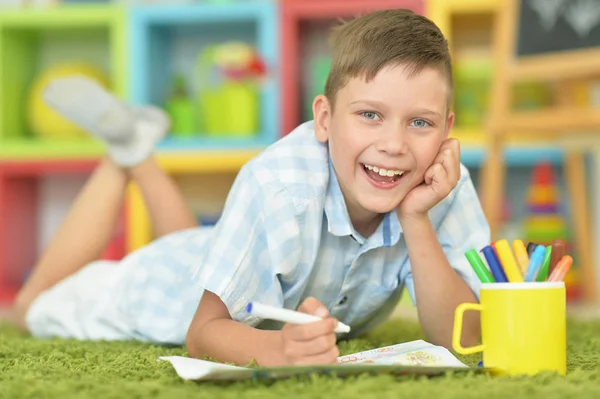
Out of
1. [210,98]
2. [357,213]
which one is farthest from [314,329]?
[210,98]

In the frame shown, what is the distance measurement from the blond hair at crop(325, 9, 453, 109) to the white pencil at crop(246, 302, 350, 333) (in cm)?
33

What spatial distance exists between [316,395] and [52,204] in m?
2.47

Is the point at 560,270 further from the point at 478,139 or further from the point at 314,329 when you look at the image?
the point at 478,139

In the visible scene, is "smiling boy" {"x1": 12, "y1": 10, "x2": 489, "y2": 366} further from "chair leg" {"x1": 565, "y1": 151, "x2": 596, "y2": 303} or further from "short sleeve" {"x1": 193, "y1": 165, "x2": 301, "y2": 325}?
"chair leg" {"x1": 565, "y1": 151, "x2": 596, "y2": 303}

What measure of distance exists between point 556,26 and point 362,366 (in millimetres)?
1670

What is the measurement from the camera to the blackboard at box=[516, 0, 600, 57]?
215 centimetres

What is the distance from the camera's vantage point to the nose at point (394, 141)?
93cm

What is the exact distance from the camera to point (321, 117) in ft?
3.53

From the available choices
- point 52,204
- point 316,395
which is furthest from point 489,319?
point 52,204

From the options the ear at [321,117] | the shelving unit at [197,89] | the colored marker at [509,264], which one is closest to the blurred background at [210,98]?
the shelving unit at [197,89]

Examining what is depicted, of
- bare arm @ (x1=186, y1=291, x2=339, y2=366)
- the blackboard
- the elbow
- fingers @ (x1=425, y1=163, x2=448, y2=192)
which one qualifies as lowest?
the elbow

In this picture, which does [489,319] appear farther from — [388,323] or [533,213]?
[533,213]

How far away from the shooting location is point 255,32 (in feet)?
9.70

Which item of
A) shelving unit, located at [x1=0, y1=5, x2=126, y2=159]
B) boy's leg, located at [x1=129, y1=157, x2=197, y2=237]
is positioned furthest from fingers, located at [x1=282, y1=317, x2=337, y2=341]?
shelving unit, located at [x1=0, y1=5, x2=126, y2=159]
